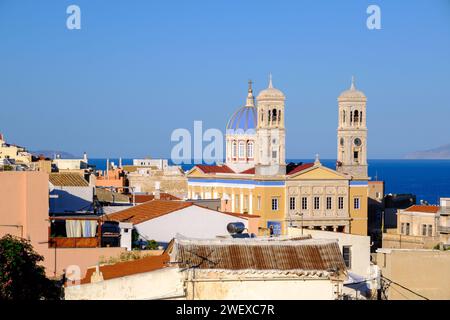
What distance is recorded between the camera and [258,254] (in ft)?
65.2

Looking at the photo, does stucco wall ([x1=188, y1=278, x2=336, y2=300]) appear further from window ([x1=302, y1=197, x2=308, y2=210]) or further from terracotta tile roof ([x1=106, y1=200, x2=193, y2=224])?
window ([x1=302, y1=197, x2=308, y2=210])

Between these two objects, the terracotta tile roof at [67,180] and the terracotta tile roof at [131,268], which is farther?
the terracotta tile roof at [67,180]

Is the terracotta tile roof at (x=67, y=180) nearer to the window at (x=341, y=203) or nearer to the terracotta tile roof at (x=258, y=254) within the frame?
the window at (x=341, y=203)

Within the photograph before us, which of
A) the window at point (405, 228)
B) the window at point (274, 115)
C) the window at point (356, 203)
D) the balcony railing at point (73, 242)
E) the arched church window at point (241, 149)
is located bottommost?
the window at point (405, 228)

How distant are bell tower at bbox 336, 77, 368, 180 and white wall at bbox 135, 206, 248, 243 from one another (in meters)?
35.5

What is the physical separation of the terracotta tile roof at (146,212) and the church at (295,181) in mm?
25476

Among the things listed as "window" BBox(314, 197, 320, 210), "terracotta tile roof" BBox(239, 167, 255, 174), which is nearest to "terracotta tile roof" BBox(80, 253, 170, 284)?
"window" BBox(314, 197, 320, 210)

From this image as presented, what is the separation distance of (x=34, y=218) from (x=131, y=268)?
4.93m

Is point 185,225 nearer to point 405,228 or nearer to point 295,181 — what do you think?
point 405,228

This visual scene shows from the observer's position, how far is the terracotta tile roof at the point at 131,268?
21.0m

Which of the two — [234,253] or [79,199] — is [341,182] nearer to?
[79,199]

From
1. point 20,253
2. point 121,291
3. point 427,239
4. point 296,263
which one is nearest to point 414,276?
point 296,263

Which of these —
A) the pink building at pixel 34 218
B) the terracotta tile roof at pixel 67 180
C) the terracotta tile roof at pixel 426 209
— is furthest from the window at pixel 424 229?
the pink building at pixel 34 218

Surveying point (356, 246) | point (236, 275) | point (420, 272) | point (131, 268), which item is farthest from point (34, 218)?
point (420, 272)
